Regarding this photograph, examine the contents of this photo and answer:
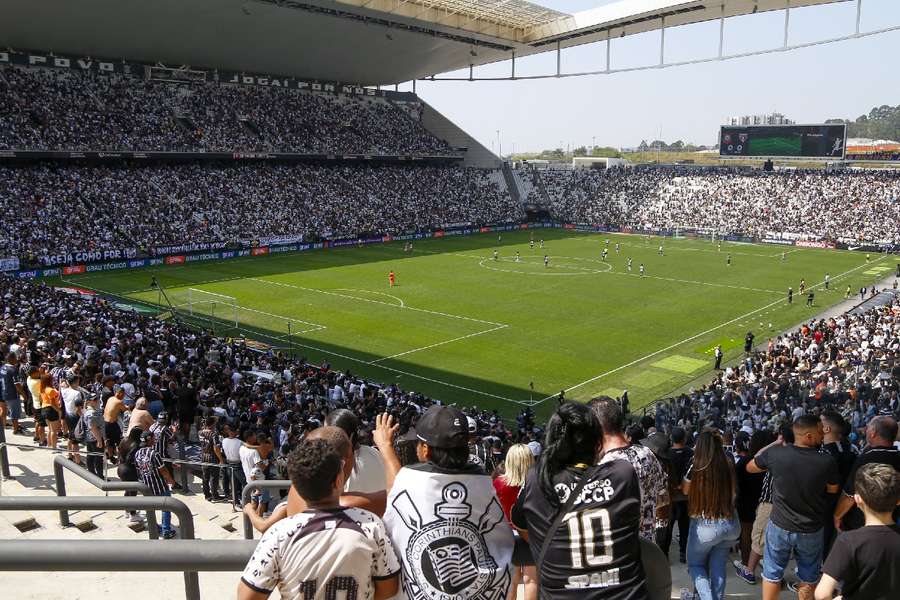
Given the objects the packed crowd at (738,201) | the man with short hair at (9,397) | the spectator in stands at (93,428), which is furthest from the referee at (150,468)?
the packed crowd at (738,201)

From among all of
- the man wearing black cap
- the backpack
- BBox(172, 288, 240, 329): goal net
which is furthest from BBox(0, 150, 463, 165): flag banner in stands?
the man wearing black cap

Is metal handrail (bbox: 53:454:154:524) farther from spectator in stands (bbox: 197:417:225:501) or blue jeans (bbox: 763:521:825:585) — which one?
blue jeans (bbox: 763:521:825:585)

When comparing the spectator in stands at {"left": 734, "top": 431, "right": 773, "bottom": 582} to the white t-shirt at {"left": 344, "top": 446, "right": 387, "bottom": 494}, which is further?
the spectator in stands at {"left": 734, "top": 431, "right": 773, "bottom": 582}

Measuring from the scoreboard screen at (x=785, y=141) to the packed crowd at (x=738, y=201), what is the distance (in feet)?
8.75

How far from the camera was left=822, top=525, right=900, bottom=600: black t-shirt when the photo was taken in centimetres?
400

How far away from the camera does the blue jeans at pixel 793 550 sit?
595 cm

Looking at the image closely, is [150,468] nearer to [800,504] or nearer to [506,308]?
[800,504]

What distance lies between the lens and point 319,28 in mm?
58812

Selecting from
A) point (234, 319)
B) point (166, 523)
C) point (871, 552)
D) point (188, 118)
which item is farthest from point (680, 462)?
point (188, 118)

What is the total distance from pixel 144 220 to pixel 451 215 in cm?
3102

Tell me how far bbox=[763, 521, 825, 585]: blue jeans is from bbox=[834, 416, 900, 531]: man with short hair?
9.5 inches

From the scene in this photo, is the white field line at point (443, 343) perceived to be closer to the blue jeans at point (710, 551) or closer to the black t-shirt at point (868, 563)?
the blue jeans at point (710, 551)

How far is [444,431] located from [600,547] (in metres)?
0.96

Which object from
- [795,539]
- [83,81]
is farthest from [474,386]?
[83,81]
